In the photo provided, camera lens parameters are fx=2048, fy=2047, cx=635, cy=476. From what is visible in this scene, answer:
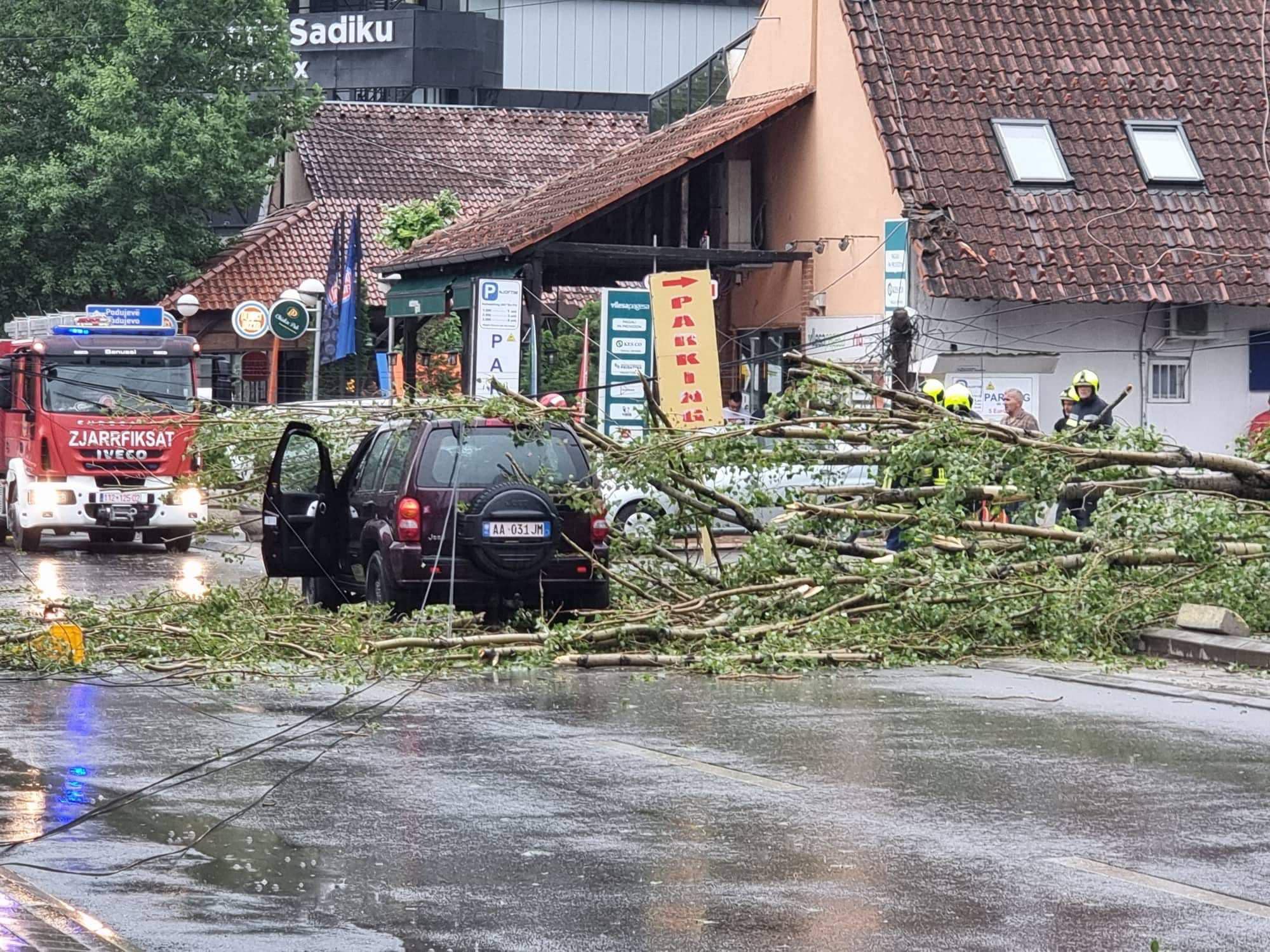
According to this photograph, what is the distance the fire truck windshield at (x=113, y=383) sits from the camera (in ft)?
83.9

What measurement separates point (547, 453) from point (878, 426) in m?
2.61

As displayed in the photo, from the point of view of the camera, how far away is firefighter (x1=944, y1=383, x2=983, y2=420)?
16.8 metres

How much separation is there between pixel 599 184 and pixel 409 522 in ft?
53.0

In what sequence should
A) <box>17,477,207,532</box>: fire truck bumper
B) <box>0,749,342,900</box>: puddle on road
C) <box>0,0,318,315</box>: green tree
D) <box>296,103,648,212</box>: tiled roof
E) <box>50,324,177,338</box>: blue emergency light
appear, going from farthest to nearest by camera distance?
1. <box>296,103,648,212</box>: tiled roof
2. <box>0,0,318,315</box>: green tree
3. <box>50,324,177,338</box>: blue emergency light
4. <box>17,477,207,532</box>: fire truck bumper
5. <box>0,749,342,900</box>: puddle on road

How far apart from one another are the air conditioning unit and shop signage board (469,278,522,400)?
8669 mm

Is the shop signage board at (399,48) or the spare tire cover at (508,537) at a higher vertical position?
the shop signage board at (399,48)

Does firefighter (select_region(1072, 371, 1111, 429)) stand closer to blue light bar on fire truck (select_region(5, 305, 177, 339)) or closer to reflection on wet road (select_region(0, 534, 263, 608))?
reflection on wet road (select_region(0, 534, 263, 608))

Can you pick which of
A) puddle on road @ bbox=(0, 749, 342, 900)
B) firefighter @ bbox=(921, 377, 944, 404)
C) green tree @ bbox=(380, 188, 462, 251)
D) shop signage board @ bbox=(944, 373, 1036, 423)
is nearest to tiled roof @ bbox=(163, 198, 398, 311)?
green tree @ bbox=(380, 188, 462, 251)

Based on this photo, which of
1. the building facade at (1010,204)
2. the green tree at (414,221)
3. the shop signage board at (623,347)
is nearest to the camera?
the shop signage board at (623,347)

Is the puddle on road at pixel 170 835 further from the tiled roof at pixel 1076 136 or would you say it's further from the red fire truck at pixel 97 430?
the tiled roof at pixel 1076 136

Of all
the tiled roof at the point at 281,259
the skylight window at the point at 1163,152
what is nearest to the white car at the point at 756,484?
the skylight window at the point at 1163,152

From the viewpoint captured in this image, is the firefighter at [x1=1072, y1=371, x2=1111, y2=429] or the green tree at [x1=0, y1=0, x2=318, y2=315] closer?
the firefighter at [x1=1072, y1=371, x2=1111, y2=429]

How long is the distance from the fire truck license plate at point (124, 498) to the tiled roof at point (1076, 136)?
33.4 ft

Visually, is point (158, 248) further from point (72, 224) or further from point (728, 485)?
point (728, 485)
